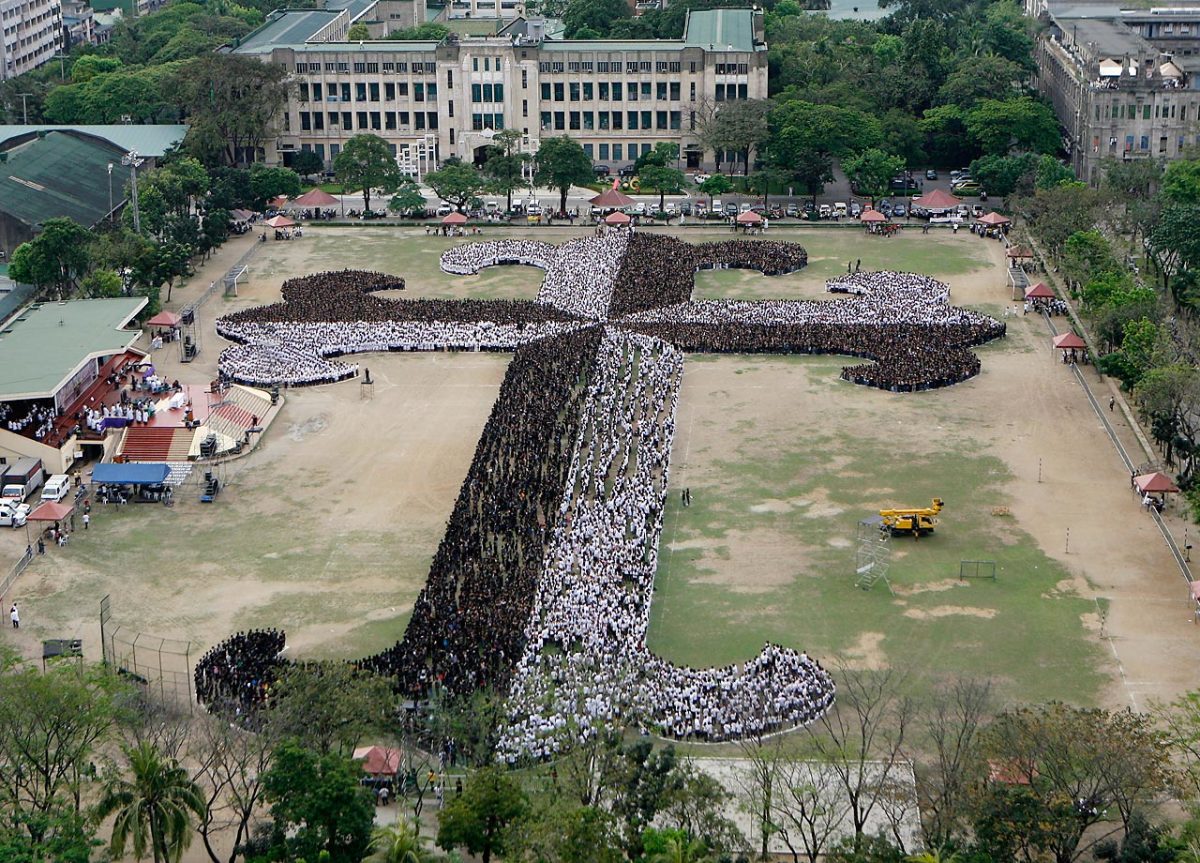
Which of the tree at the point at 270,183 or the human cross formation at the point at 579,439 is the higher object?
the tree at the point at 270,183

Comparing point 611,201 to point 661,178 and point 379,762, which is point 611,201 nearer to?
point 661,178

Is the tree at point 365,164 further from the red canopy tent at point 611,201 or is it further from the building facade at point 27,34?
the building facade at point 27,34

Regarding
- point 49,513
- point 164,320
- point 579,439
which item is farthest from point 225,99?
point 49,513

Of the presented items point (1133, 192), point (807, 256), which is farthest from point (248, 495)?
point (1133, 192)

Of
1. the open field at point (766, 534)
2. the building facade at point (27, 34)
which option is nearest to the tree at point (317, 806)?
the open field at point (766, 534)

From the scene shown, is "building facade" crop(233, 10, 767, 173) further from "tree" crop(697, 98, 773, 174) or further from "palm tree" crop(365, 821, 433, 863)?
"palm tree" crop(365, 821, 433, 863)

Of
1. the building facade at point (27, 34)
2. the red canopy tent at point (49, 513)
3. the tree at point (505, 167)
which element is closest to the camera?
the red canopy tent at point (49, 513)

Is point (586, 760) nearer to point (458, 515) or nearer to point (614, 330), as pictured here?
point (458, 515)

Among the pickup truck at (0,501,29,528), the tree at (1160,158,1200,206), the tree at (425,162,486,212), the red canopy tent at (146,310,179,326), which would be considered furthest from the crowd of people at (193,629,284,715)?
the tree at (1160,158,1200,206)
